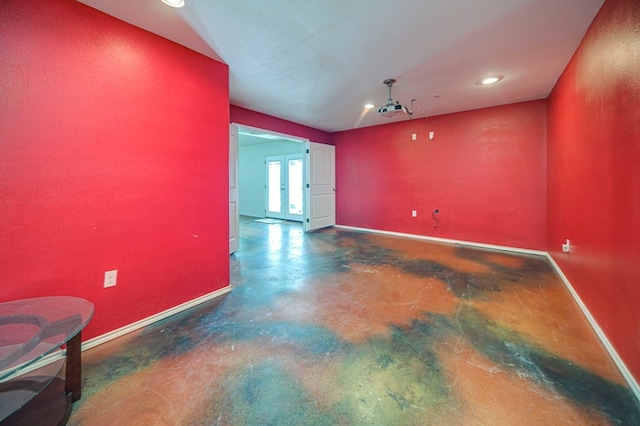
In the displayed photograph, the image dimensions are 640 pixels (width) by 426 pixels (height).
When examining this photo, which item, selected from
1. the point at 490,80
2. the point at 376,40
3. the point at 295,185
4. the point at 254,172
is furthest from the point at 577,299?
the point at 254,172

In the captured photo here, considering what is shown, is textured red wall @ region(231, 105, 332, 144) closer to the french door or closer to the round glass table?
the french door

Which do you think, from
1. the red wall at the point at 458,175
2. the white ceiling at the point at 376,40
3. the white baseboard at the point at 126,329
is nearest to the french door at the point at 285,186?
the red wall at the point at 458,175

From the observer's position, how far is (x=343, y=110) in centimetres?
442

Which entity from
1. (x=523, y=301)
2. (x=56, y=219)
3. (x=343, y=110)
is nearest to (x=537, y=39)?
(x=523, y=301)

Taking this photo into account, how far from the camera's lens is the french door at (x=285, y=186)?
7504 mm

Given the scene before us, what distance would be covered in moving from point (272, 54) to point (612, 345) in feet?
11.3

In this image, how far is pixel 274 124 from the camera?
4.81 m

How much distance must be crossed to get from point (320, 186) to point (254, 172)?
→ 3.39 m

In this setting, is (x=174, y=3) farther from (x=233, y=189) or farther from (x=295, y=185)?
(x=295, y=185)

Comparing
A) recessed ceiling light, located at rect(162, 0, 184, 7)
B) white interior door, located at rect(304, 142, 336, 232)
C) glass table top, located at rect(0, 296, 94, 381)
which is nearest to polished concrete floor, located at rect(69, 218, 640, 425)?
glass table top, located at rect(0, 296, 94, 381)

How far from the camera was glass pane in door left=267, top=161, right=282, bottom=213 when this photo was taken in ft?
25.9

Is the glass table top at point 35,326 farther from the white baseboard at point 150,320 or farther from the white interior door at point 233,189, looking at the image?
the white interior door at point 233,189

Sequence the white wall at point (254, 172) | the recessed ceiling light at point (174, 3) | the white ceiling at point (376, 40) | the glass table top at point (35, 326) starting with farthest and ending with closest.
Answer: the white wall at point (254, 172) < the white ceiling at point (376, 40) < the recessed ceiling light at point (174, 3) < the glass table top at point (35, 326)

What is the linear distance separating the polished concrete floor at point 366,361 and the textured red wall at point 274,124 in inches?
106
